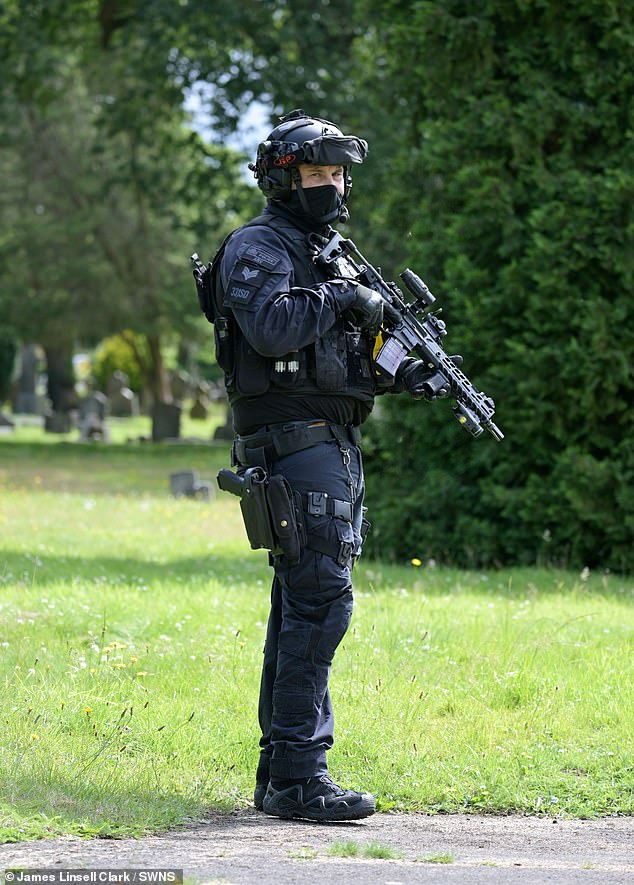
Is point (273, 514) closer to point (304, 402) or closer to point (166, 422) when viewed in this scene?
point (304, 402)

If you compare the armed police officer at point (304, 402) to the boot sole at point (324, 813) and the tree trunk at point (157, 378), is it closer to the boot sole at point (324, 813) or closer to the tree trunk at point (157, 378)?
the boot sole at point (324, 813)

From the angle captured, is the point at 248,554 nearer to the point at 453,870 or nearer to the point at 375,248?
the point at 453,870

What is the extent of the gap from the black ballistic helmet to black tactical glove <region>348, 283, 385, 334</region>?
481 millimetres

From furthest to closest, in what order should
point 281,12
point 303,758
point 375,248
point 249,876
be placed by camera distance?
point 281,12, point 375,248, point 303,758, point 249,876

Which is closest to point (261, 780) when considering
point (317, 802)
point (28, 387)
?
point (317, 802)

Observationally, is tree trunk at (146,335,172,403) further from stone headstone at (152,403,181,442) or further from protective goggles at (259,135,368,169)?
protective goggles at (259,135,368,169)

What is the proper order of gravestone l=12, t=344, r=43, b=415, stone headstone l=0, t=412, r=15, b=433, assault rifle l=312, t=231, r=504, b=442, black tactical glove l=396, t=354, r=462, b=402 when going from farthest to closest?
gravestone l=12, t=344, r=43, b=415
stone headstone l=0, t=412, r=15, b=433
black tactical glove l=396, t=354, r=462, b=402
assault rifle l=312, t=231, r=504, b=442

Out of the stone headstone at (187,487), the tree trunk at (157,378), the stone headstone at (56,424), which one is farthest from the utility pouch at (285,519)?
the stone headstone at (56,424)

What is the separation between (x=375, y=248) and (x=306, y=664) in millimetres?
16647

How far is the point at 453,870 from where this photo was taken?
13.9 feet

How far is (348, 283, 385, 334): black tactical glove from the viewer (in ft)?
16.3

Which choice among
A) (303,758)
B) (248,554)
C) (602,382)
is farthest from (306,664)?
(248,554)

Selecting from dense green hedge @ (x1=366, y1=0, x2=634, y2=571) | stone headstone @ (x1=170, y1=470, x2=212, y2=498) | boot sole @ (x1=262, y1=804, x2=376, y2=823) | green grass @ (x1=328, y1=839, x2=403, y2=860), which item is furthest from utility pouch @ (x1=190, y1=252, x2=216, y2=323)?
stone headstone @ (x1=170, y1=470, x2=212, y2=498)

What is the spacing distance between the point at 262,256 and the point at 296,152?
0.44 metres
